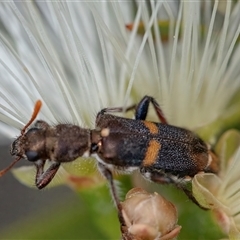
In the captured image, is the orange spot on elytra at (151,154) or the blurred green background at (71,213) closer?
the orange spot on elytra at (151,154)

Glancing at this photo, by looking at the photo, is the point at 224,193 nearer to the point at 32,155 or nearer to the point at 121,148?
the point at 121,148

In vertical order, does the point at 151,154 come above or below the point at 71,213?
above

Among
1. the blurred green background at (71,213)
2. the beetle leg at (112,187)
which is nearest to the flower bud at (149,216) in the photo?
the beetle leg at (112,187)

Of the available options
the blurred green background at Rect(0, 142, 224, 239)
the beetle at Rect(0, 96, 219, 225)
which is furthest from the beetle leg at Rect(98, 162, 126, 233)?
the blurred green background at Rect(0, 142, 224, 239)

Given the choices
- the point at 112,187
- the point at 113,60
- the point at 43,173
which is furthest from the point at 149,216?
the point at 113,60

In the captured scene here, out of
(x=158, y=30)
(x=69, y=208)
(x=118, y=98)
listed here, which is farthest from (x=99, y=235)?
(x=158, y=30)

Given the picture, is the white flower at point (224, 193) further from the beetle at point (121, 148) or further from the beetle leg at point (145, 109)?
the beetle leg at point (145, 109)
